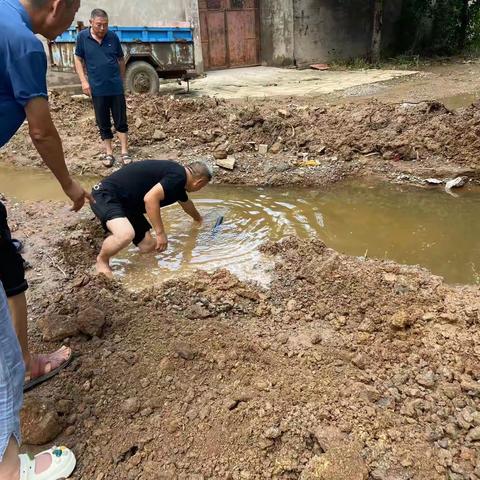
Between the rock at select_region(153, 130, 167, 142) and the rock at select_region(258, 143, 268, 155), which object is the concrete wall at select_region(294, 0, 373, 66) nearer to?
the rock at select_region(153, 130, 167, 142)

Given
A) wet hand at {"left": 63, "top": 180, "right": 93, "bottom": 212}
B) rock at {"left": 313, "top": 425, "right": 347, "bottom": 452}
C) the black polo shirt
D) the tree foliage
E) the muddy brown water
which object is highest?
the tree foliage

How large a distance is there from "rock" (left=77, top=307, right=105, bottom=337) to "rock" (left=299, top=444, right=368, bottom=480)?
141cm

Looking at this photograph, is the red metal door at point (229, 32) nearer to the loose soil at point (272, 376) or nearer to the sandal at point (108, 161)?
the sandal at point (108, 161)

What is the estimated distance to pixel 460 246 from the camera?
4160mm

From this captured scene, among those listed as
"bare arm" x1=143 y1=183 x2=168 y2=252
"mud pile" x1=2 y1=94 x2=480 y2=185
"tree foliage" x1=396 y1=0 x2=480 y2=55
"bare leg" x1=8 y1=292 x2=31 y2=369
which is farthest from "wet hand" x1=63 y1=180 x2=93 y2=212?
"tree foliage" x1=396 y1=0 x2=480 y2=55

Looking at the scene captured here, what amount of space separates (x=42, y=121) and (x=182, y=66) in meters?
8.75

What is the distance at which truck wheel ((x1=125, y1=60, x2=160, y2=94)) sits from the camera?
9367mm

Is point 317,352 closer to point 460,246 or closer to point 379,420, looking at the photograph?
point 379,420

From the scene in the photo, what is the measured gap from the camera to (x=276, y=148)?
20.6 feet

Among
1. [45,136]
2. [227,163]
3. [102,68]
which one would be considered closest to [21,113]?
[45,136]

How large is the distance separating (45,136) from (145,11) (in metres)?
11.0

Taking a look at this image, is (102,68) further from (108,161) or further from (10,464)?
(10,464)

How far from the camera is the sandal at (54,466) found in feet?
5.96

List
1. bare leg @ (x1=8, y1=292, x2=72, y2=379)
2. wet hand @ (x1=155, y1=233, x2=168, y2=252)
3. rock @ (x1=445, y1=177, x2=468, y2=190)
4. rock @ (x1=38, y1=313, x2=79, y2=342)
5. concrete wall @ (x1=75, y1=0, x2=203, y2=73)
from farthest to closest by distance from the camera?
concrete wall @ (x1=75, y1=0, x2=203, y2=73) < rock @ (x1=445, y1=177, x2=468, y2=190) < wet hand @ (x1=155, y1=233, x2=168, y2=252) < rock @ (x1=38, y1=313, x2=79, y2=342) < bare leg @ (x1=8, y1=292, x2=72, y2=379)
